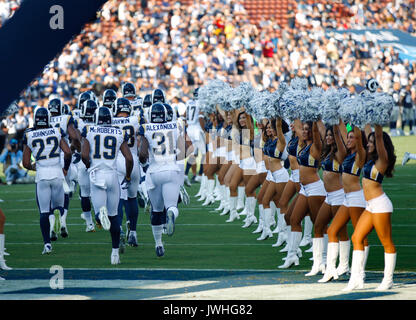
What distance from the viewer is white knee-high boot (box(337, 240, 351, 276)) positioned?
8875 millimetres

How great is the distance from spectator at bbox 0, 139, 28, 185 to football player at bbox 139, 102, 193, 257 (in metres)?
10.5

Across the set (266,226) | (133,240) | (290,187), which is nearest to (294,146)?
(290,187)

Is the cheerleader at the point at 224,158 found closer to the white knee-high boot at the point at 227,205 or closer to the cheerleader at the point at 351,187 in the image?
the white knee-high boot at the point at 227,205

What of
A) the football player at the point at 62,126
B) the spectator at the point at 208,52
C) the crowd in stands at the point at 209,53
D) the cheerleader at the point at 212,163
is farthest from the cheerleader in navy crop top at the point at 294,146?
the spectator at the point at 208,52

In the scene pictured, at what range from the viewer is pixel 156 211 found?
10.9 m

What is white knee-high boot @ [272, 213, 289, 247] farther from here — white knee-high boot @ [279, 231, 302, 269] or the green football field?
white knee-high boot @ [279, 231, 302, 269]

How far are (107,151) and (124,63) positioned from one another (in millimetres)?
21533

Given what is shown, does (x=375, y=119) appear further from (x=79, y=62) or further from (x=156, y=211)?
(x=79, y=62)

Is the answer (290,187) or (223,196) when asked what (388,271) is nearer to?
(290,187)

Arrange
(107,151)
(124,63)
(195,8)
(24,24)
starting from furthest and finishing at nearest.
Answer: (195,8)
(124,63)
(107,151)
(24,24)

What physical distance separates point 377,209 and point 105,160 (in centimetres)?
372

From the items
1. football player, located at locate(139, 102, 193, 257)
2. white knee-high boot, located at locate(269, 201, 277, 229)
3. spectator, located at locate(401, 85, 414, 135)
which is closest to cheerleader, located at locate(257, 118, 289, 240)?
white knee-high boot, located at locate(269, 201, 277, 229)
